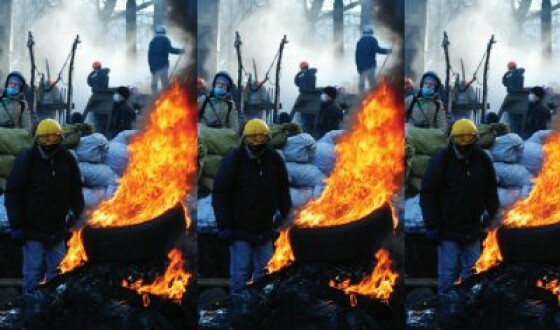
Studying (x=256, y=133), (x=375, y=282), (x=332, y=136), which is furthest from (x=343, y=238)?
(x=256, y=133)

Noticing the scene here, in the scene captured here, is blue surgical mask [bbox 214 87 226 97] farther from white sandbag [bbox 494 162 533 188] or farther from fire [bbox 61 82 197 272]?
white sandbag [bbox 494 162 533 188]

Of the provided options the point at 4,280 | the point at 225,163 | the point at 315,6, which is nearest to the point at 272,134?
the point at 225,163

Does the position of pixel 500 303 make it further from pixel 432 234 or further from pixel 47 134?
pixel 47 134

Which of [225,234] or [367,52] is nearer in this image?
[225,234]

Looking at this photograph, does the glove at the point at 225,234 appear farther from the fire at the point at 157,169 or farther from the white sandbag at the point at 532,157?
the white sandbag at the point at 532,157

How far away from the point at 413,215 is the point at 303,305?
41.6 inches

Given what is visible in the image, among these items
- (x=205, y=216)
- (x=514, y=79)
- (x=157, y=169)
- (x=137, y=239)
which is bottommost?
(x=137, y=239)

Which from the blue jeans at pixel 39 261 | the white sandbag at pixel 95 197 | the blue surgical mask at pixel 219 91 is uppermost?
the blue surgical mask at pixel 219 91

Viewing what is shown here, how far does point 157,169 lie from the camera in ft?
32.0

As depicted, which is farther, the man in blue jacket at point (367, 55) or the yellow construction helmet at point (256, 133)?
the man in blue jacket at point (367, 55)

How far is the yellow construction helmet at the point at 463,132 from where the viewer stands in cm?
962

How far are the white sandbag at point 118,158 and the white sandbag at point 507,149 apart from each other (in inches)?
107

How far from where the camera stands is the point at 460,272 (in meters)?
9.77

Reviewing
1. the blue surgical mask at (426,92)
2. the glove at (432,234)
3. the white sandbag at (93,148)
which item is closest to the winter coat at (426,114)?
the blue surgical mask at (426,92)
